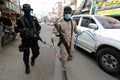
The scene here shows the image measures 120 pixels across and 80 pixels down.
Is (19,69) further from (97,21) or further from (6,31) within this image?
(6,31)

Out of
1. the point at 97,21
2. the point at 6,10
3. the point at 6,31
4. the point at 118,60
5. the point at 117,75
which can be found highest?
the point at 6,10

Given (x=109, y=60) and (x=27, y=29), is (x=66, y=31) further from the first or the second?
(x=109, y=60)

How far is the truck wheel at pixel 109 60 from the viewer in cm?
379

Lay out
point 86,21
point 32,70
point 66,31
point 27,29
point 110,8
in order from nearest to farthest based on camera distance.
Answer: point 66,31
point 27,29
point 32,70
point 86,21
point 110,8

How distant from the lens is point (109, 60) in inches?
158

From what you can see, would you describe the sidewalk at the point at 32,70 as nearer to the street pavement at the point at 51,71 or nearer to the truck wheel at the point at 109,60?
the street pavement at the point at 51,71

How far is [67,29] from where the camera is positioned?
3418 mm

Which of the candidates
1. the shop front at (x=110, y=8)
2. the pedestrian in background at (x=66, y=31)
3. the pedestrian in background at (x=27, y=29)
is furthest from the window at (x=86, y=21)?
the shop front at (x=110, y=8)

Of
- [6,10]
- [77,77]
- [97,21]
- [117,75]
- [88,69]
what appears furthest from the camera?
[6,10]

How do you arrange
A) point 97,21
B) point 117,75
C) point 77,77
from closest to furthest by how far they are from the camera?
point 77,77, point 117,75, point 97,21

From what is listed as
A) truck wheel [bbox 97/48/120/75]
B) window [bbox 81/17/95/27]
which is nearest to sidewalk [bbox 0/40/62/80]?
truck wheel [bbox 97/48/120/75]

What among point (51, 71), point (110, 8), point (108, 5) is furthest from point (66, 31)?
point (108, 5)

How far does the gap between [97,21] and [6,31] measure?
518cm

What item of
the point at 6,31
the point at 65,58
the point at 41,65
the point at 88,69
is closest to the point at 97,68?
the point at 88,69
